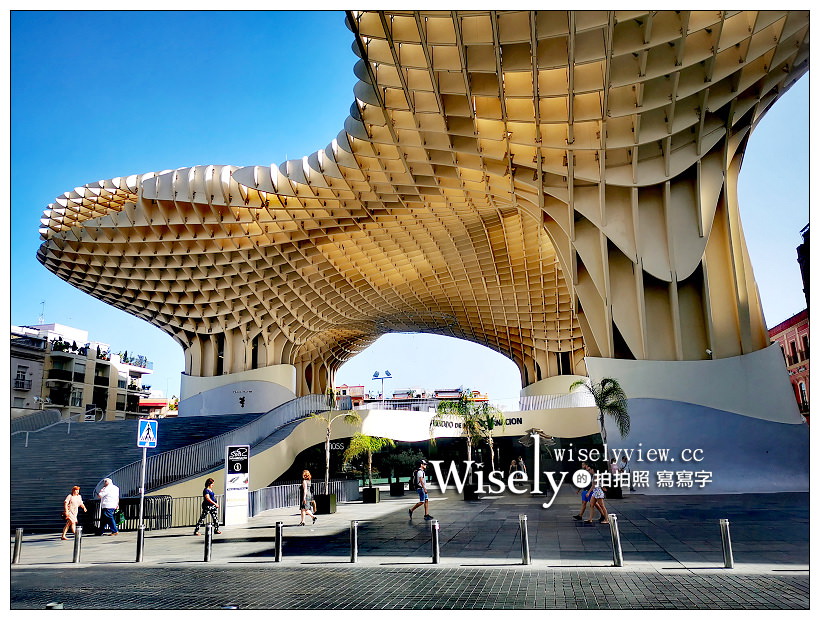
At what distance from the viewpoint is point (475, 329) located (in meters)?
58.6

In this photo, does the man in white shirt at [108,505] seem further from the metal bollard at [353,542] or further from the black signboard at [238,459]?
the metal bollard at [353,542]

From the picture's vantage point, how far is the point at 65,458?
904 inches

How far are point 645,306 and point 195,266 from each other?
27.4 m

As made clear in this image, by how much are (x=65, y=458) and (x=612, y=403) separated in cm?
2022

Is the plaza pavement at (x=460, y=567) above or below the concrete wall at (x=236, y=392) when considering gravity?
below

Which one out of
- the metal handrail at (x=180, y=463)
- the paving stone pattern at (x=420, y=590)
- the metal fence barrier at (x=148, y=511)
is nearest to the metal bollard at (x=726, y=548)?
the paving stone pattern at (x=420, y=590)

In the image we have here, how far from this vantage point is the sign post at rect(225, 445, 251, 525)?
16.8 m

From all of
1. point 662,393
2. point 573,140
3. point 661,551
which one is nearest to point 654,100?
point 573,140

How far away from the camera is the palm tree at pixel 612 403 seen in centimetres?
1991

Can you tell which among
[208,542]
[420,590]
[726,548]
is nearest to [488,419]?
[208,542]

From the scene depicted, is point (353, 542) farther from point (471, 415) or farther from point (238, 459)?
point (471, 415)

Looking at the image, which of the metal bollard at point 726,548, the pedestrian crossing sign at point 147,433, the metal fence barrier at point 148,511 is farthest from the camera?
the metal fence barrier at point 148,511

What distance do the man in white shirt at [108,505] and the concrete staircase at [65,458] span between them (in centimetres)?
249

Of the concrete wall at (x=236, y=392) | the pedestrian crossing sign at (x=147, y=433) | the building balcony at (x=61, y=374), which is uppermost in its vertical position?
the building balcony at (x=61, y=374)
